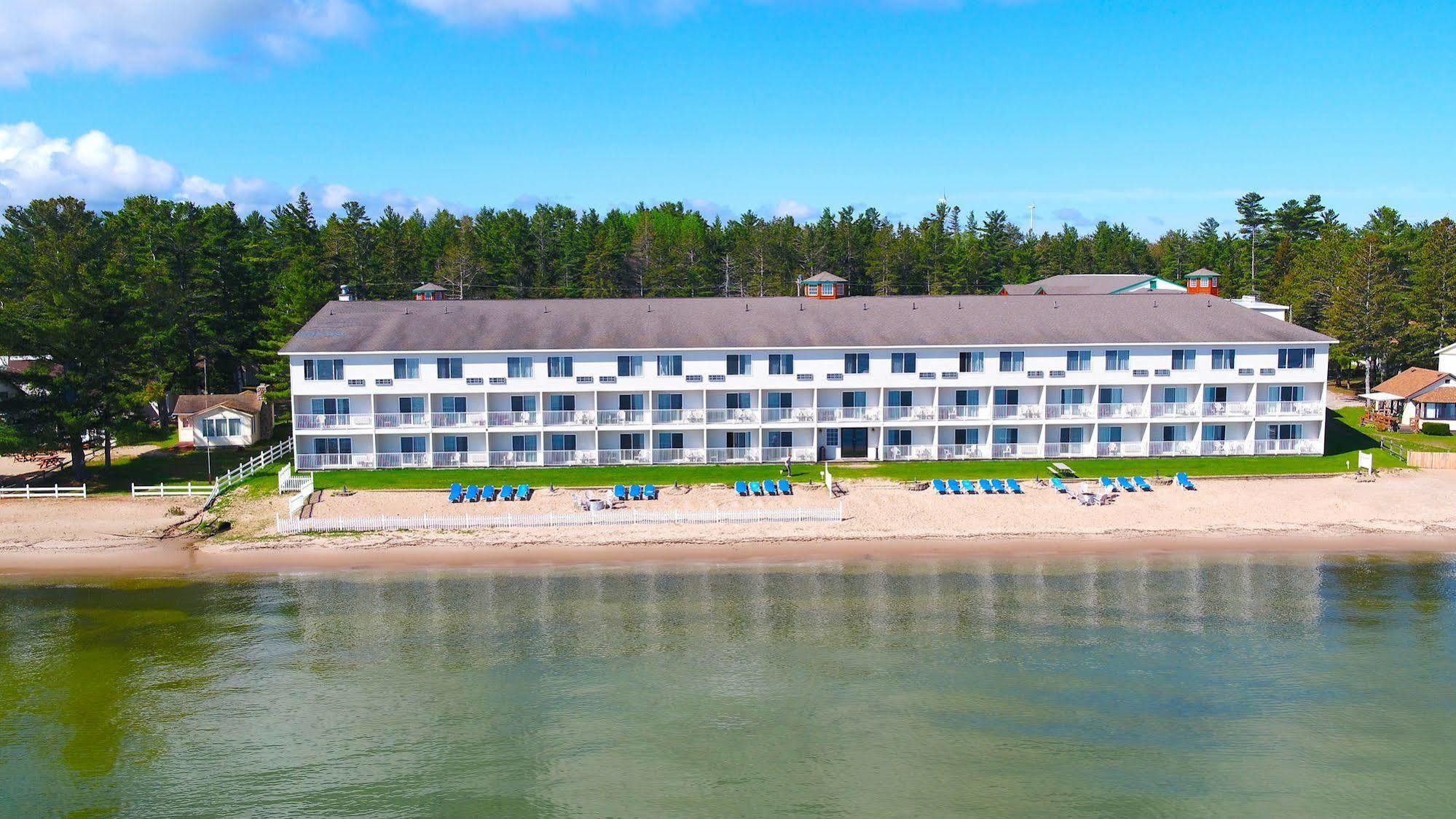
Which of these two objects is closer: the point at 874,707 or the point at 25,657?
the point at 874,707

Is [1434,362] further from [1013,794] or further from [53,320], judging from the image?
[53,320]

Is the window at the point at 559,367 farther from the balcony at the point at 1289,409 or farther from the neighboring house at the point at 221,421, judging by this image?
the balcony at the point at 1289,409

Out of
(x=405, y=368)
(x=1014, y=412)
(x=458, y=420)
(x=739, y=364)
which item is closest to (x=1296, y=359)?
(x=1014, y=412)

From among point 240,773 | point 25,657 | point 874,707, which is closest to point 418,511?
point 25,657

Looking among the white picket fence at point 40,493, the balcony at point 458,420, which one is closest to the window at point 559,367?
the balcony at point 458,420

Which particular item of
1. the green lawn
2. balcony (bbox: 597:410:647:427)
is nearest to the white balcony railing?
the green lawn
